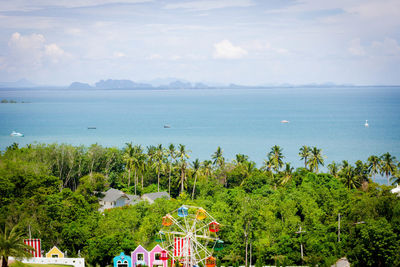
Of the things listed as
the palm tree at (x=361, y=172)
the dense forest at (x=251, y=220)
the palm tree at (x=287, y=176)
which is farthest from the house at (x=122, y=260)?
the palm tree at (x=361, y=172)

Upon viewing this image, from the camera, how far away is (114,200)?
7350cm

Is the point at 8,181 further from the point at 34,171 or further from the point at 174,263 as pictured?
the point at 174,263

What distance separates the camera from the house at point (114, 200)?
241 ft

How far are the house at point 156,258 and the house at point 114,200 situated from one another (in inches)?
1185

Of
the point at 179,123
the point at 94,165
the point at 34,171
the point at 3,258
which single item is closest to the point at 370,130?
the point at 179,123

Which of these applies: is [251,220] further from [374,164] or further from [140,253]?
[374,164]

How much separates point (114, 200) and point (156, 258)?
32.0 metres

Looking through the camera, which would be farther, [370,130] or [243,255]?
[370,130]

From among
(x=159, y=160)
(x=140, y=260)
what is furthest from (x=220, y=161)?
(x=140, y=260)

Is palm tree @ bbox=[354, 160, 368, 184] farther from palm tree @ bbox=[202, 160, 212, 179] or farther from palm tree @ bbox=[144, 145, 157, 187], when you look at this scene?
palm tree @ bbox=[144, 145, 157, 187]

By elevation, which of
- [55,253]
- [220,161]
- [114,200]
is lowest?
[114,200]

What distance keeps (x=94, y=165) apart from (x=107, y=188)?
20.1ft

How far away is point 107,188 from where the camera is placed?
3157 inches

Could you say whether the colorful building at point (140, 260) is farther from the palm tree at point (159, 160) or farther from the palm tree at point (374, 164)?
the palm tree at point (374, 164)
